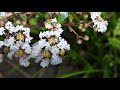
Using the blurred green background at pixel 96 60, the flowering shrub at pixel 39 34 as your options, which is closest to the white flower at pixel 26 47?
the flowering shrub at pixel 39 34

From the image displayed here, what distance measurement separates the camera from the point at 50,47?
0.97 meters

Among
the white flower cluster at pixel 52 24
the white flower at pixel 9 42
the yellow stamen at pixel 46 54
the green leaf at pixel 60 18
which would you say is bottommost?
the yellow stamen at pixel 46 54

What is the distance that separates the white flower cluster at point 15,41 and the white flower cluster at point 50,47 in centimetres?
3

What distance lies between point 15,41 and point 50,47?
0.34 ft

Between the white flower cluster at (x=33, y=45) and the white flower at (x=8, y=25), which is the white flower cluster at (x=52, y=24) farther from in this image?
the white flower at (x=8, y=25)

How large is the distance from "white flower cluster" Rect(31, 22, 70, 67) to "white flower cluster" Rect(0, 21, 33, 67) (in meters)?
Result: 0.03

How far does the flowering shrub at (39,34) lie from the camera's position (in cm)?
97

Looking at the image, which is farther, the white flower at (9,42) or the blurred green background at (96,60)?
the blurred green background at (96,60)

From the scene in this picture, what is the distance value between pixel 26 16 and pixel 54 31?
0.37ft

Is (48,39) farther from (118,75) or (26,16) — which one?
(118,75)

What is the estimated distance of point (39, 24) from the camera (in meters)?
1.03

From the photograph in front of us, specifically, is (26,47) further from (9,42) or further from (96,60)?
(96,60)
